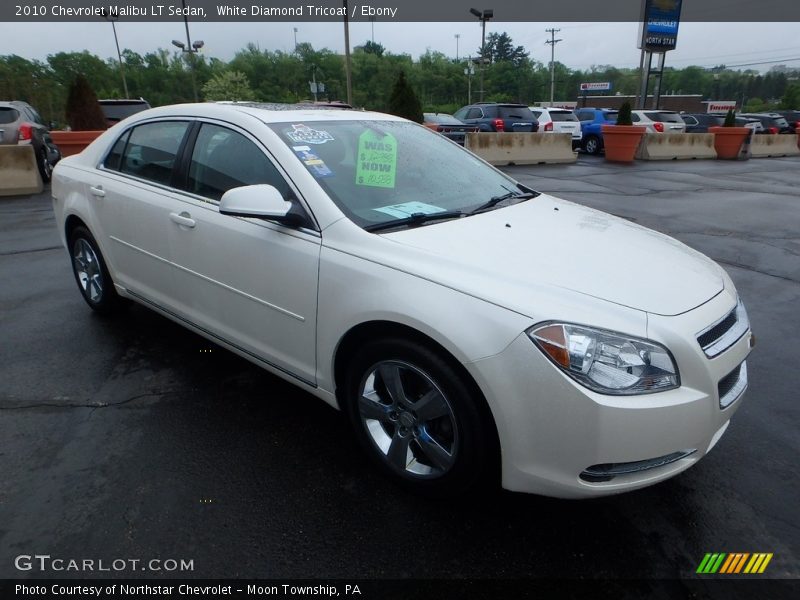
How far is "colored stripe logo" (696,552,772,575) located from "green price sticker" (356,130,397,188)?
7.09 feet

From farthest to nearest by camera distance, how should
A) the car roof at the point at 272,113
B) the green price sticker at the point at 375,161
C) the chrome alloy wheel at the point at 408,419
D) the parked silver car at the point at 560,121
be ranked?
the parked silver car at the point at 560,121 < the car roof at the point at 272,113 < the green price sticker at the point at 375,161 < the chrome alloy wheel at the point at 408,419

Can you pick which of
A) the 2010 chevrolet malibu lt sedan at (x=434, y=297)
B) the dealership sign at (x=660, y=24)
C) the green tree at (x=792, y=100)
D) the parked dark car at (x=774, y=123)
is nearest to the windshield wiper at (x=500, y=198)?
the 2010 chevrolet malibu lt sedan at (x=434, y=297)

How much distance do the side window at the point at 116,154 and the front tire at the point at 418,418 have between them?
8.74 feet

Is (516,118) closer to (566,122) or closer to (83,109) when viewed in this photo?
(566,122)

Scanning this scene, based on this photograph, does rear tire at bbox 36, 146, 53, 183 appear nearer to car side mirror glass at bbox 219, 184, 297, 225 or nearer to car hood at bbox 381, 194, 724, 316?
car side mirror glass at bbox 219, 184, 297, 225

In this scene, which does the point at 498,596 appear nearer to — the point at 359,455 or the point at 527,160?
the point at 359,455

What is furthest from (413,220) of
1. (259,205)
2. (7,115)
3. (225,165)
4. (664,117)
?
(664,117)

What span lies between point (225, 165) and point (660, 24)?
35582 mm

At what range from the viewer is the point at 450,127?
703 inches

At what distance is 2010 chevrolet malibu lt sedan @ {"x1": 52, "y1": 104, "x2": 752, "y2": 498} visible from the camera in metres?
1.99

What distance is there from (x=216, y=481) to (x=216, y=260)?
1.17 m

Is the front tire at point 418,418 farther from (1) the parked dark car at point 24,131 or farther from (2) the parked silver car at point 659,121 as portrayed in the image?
(2) the parked silver car at point 659,121

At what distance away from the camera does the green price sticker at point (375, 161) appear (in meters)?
2.89
